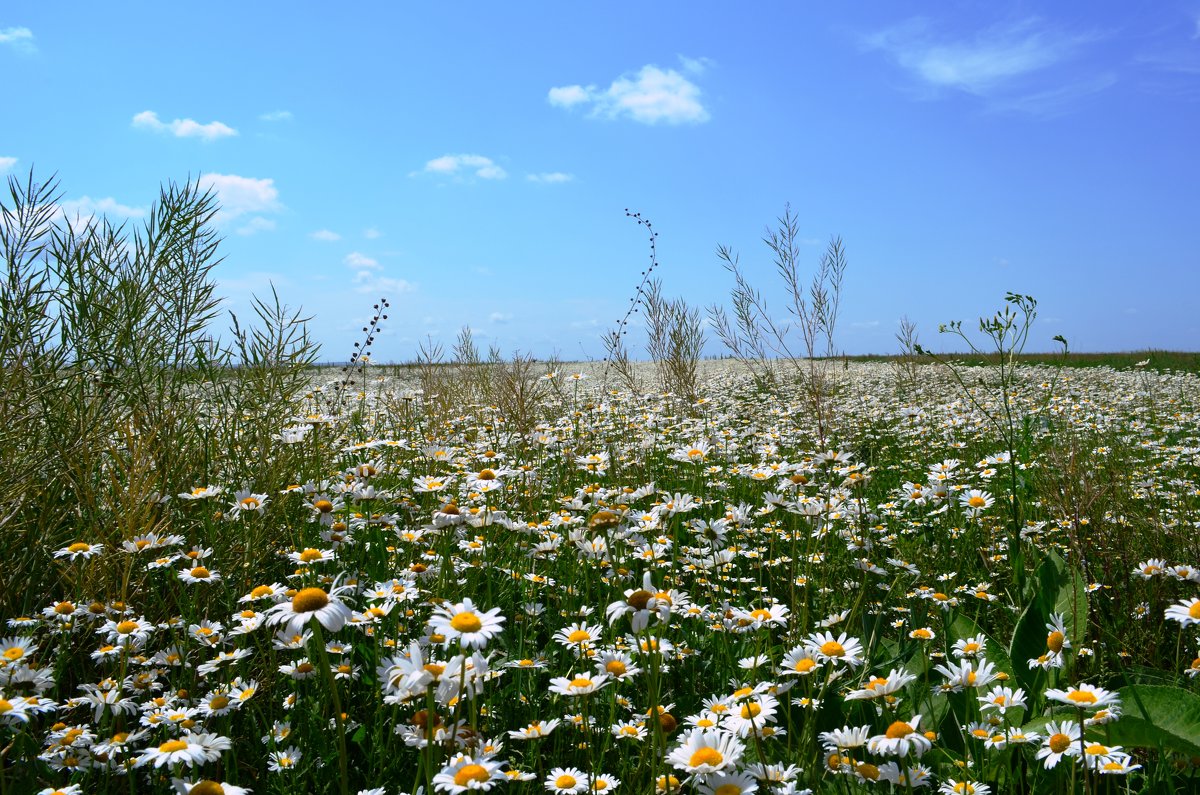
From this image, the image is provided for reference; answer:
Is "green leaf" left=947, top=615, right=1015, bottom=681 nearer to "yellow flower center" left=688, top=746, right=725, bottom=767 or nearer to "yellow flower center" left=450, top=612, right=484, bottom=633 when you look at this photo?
"yellow flower center" left=688, top=746, right=725, bottom=767

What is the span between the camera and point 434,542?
3035mm

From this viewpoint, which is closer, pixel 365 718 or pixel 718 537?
pixel 365 718

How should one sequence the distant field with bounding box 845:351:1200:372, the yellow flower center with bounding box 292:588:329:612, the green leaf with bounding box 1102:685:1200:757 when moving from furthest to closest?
the distant field with bounding box 845:351:1200:372 < the green leaf with bounding box 1102:685:1200:757 < the yellow flower center with bounding box 292:588:329:612

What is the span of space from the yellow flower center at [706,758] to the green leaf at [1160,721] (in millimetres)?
1365

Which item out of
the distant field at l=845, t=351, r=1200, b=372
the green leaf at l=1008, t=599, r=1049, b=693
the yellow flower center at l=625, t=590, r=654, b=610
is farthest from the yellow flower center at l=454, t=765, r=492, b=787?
the distant field at l=845, t=351, r=1200, b=372

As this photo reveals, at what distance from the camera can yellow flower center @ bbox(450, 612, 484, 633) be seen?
135 centimetres

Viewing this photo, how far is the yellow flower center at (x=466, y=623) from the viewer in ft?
4.42

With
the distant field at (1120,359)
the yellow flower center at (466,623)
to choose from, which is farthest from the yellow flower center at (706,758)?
the distant field at (1120,359)

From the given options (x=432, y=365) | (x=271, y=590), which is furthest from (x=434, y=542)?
(x=432, y=365)

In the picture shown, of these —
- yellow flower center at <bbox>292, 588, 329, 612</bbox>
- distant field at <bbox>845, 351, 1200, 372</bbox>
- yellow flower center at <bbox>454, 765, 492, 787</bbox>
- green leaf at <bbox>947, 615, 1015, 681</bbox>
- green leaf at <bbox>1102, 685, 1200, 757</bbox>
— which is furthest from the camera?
distant field at <bbox>845, 351, 1200, 372</bbox>

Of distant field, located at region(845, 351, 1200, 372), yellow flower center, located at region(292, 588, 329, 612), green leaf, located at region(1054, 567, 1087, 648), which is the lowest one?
green leaf, located at region(1054, 567, 1087, 648)

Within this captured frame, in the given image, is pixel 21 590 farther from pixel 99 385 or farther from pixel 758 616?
pixel 758 616

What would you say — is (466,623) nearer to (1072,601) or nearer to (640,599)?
(640,599)

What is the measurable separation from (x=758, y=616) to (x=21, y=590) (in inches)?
106
